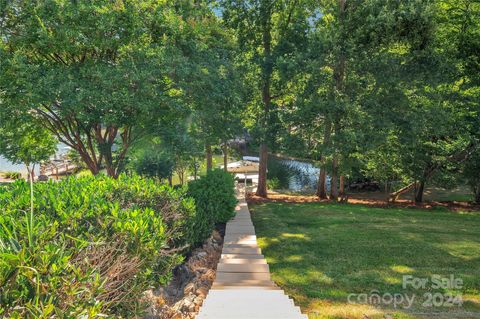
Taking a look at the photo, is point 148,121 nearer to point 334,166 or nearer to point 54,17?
point 54,17

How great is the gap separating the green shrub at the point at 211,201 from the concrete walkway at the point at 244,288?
0.50 m

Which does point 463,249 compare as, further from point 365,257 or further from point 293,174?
point 293,174

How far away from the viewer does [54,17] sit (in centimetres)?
1070

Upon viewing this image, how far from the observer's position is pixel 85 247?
11.7 ft

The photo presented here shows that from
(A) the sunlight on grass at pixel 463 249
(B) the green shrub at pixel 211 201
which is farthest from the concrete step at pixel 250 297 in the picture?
(A) the sunlight on grass at pixel 463 249

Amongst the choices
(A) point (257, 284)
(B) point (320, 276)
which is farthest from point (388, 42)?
(A) point (257, 284)

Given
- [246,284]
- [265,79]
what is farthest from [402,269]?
[265,79]

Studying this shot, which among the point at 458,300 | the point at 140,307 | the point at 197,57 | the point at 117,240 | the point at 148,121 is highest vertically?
the point at 197,57

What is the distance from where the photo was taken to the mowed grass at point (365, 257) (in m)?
5.48

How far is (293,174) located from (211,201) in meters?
28.9

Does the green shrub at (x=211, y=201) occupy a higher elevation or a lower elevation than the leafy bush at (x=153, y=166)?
lower

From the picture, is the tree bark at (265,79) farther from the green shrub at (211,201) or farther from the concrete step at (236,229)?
the concrete step at (236,229)

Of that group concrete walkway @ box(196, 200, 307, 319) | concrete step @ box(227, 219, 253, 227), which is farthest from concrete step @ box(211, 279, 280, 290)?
concrete step @ box(227, 219, 253, 227)

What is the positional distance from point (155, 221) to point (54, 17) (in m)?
9.21
